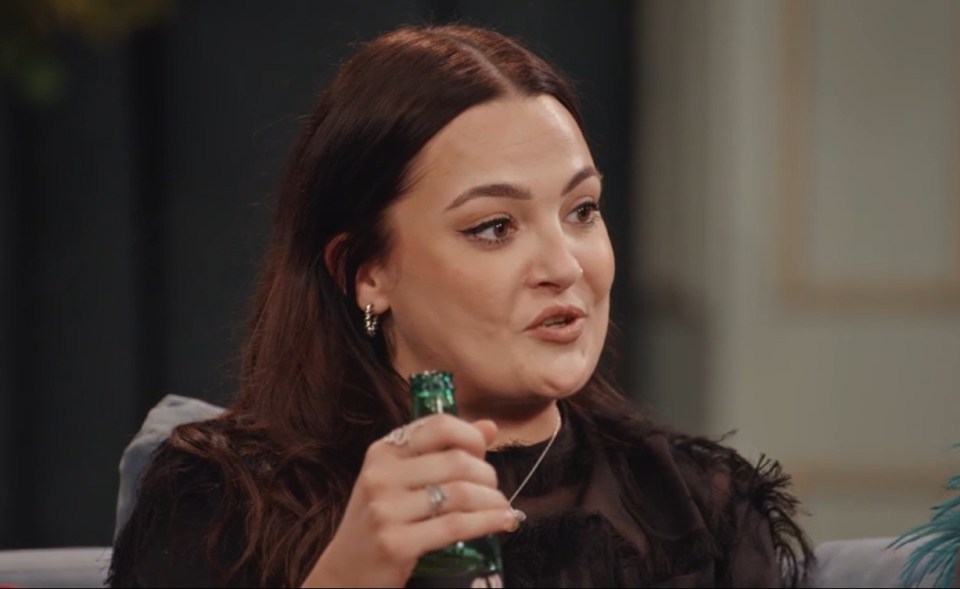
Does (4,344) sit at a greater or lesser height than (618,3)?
lesser

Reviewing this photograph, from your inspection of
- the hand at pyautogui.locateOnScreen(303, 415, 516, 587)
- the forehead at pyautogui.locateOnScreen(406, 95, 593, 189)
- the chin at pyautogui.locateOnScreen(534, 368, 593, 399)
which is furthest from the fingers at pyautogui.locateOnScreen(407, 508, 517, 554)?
the forehead at pyautogui.locateOnScreen(406, 95, 593, 189)

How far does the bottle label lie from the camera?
1.41 meters

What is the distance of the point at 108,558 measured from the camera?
6.31ft

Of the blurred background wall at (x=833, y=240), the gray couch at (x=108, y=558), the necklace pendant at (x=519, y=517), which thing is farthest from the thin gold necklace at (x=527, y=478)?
the blurred background wall at (x=833, y=240)

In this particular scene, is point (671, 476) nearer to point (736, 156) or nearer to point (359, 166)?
point (359, 166)

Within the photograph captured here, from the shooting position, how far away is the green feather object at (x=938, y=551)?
169 cm

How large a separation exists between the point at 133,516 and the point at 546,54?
70.2 inches

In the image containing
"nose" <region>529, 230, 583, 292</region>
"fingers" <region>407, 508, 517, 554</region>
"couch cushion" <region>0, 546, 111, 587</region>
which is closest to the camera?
"fingers" <region>407, 508, 517, 554</region>

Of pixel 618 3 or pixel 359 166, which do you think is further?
pixel 618 3

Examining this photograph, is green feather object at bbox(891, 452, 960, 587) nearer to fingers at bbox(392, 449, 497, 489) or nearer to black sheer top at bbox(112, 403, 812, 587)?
black sheer top at bbox(112, 403, 812, 587)

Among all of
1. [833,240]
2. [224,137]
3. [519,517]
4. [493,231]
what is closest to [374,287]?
[493,231]

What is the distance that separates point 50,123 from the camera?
3.30 meters

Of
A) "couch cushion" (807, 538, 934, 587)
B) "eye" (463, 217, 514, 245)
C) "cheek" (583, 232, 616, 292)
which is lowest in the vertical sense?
"couch cushion" (807, 538, 934, 587)

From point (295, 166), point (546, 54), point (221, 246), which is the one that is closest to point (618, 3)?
point (546, 54)
